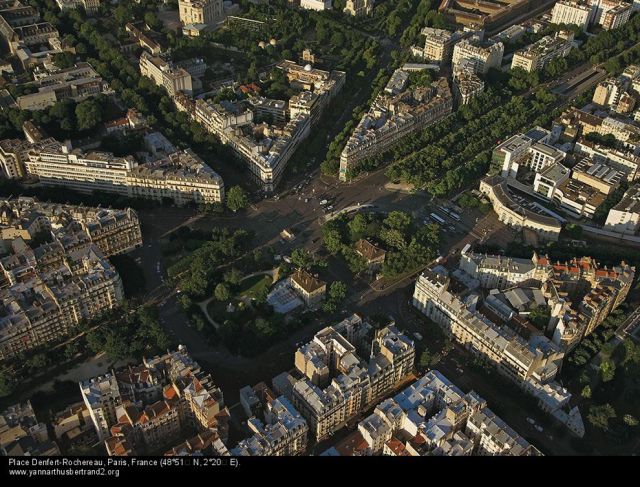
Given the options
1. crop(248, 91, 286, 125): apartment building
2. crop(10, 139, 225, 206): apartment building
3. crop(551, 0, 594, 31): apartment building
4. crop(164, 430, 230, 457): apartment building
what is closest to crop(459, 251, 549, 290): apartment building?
crop(10, 139, 225, 206): apartment building

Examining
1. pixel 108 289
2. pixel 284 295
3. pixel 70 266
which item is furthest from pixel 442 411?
pixel 70 266

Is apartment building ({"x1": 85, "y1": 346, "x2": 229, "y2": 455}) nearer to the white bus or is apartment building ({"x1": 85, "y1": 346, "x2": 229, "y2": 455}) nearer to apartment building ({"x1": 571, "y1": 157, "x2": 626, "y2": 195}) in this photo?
the white bus

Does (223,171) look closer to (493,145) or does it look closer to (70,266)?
(70,266)

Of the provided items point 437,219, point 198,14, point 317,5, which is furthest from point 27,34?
point 437,219

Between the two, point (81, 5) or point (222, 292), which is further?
point (81, 5)

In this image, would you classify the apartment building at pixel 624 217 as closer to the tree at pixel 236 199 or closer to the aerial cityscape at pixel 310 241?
the aerial cityscape at pixel 310 241

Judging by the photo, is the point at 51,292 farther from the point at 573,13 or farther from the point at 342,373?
the point at 573,13

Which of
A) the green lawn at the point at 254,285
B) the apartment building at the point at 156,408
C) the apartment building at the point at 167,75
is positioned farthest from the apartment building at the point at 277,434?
the apartment building at the point at 167,75
